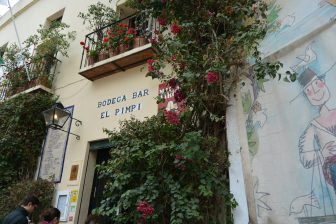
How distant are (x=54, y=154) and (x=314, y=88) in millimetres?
5090

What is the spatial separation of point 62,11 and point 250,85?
701 cm

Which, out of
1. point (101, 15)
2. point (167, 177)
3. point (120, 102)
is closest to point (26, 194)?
point (120, 102)

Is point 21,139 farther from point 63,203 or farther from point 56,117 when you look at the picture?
point 63,203

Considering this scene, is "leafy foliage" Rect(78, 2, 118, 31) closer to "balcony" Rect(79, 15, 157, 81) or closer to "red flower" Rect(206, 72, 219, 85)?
"balcony" Rect(79, 15, 157, 81)

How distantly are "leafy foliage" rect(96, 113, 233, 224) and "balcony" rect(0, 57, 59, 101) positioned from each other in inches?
170

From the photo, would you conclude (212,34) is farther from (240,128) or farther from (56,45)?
(56,45)

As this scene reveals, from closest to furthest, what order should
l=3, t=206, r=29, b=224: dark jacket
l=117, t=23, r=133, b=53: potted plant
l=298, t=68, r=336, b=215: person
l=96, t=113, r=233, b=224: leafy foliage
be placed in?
l=298, t=68, r=336, b=215: person → l=96, t=113, r=233, b=224: leafy foliage → l=3, t=206, r=29, b=224: dark jacket → l=117, t=23, r=133, b=53: potted plant

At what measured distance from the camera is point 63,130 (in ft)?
21.5

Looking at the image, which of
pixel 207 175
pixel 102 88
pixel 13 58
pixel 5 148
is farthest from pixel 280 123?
pixel 13 58

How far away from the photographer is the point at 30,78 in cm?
811

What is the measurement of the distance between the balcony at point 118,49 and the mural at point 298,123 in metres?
2.46

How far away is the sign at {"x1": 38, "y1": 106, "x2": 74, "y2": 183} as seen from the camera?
6.45 meters

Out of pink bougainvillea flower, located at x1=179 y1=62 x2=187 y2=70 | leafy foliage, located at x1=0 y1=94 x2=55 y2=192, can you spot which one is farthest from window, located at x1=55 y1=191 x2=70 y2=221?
pink bougainvillea flower, located at x1=179 y1=62 x2=187 y2=70

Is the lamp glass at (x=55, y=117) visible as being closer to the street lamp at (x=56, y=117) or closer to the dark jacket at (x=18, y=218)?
the street lamp at (x=56, y=117)
